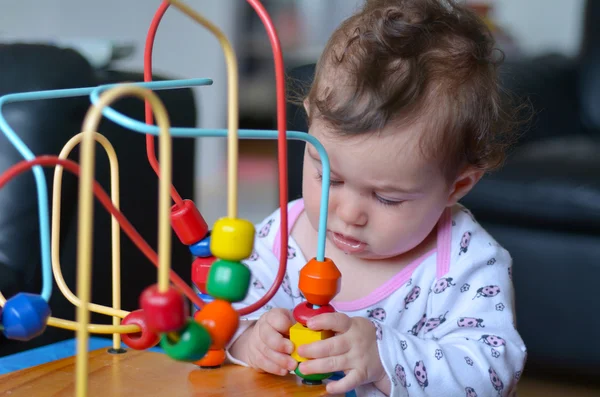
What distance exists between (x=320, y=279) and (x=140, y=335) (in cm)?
17

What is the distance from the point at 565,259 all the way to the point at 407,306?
0.67m

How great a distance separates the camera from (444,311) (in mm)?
840

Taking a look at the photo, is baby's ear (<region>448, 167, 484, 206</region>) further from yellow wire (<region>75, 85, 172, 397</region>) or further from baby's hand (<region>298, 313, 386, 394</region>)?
yellow wire (<region>75, 85, 172, 397</region>)

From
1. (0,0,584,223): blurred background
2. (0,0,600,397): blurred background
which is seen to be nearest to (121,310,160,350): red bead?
(0,0,600,397): blurred background

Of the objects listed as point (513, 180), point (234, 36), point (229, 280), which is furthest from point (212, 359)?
point (234, 36)

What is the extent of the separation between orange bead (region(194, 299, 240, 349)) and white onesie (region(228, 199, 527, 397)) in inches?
8.5

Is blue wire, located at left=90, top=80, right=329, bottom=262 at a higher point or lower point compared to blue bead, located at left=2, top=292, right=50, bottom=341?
higher

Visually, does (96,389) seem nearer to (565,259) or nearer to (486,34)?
(486,34)

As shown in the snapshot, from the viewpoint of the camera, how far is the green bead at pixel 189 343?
44 centimetres

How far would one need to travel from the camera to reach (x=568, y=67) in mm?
1992

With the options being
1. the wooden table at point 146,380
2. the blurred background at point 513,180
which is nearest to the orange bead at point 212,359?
the wooden table at point 146,380

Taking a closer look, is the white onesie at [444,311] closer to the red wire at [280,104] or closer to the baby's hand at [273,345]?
the baby's hand at [273,345]

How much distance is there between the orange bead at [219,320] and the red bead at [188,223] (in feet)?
0.49

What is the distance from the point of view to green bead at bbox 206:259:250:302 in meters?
0.47
